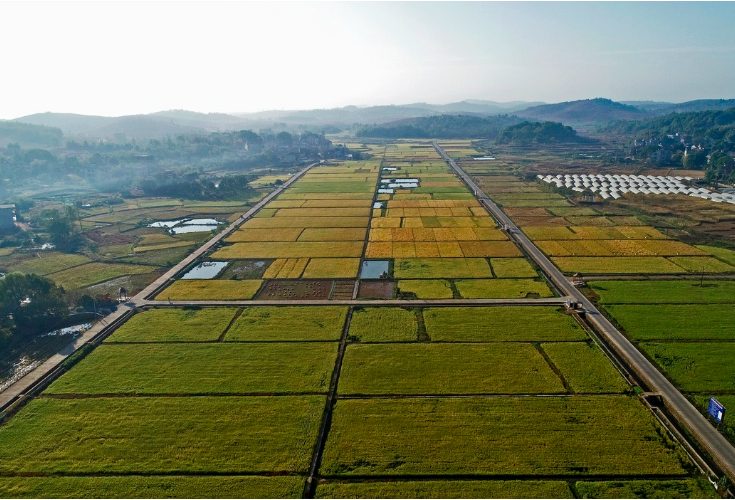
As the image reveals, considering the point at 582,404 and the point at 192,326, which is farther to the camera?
the point at 192,326

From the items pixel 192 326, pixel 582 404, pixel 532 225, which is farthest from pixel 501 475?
pixel 532 225

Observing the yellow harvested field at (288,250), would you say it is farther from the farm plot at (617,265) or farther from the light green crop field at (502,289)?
the farm plot at (617,265)

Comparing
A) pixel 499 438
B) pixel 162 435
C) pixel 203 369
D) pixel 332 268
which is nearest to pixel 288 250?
pixel 332 268

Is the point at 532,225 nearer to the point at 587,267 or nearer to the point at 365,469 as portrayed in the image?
the point at 587,267

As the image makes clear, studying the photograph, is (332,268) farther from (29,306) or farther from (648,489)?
(648,489)

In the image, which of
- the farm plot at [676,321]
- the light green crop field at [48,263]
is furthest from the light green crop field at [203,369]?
the light green crop field at [48,263]

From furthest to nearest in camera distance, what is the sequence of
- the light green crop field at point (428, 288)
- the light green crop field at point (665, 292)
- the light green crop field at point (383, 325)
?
1. the light green crop field at point (428, 288)
2. the light green crop field at point (665, 292)
3. the light green crop field at point (383, 325)

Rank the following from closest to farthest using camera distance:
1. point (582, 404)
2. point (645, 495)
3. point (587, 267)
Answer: point (645, 495), point (582, 404), point (587, 267)
